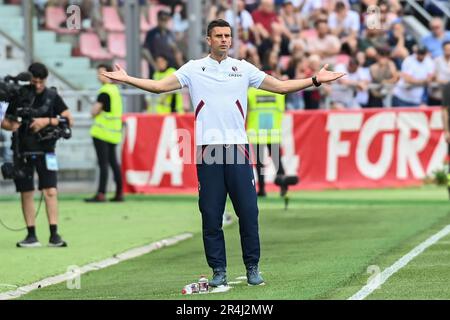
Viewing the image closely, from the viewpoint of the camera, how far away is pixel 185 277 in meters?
13.8

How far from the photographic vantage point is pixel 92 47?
30031 mm

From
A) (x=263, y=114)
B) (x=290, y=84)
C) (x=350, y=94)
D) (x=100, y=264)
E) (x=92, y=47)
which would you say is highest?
(x=92, y=47)

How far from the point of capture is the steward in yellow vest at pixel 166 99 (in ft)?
90.8

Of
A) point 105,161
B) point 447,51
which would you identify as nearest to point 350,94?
point 447,51

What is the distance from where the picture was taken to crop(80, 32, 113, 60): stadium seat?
2984cm

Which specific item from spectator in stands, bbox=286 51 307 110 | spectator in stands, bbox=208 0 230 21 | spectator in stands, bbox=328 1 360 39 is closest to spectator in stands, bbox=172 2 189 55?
spectator in stands, bbox=208 0 230 21

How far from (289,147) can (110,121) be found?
367 centimetres

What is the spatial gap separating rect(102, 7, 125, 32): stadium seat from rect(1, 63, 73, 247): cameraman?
41.9 feet

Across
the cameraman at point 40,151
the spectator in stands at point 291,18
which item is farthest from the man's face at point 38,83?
the spectator in stands at point 291,18

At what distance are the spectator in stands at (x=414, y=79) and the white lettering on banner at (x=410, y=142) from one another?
115 centimetres

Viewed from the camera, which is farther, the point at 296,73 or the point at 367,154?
the point at 296,73

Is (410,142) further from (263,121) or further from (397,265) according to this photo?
(397,265)
